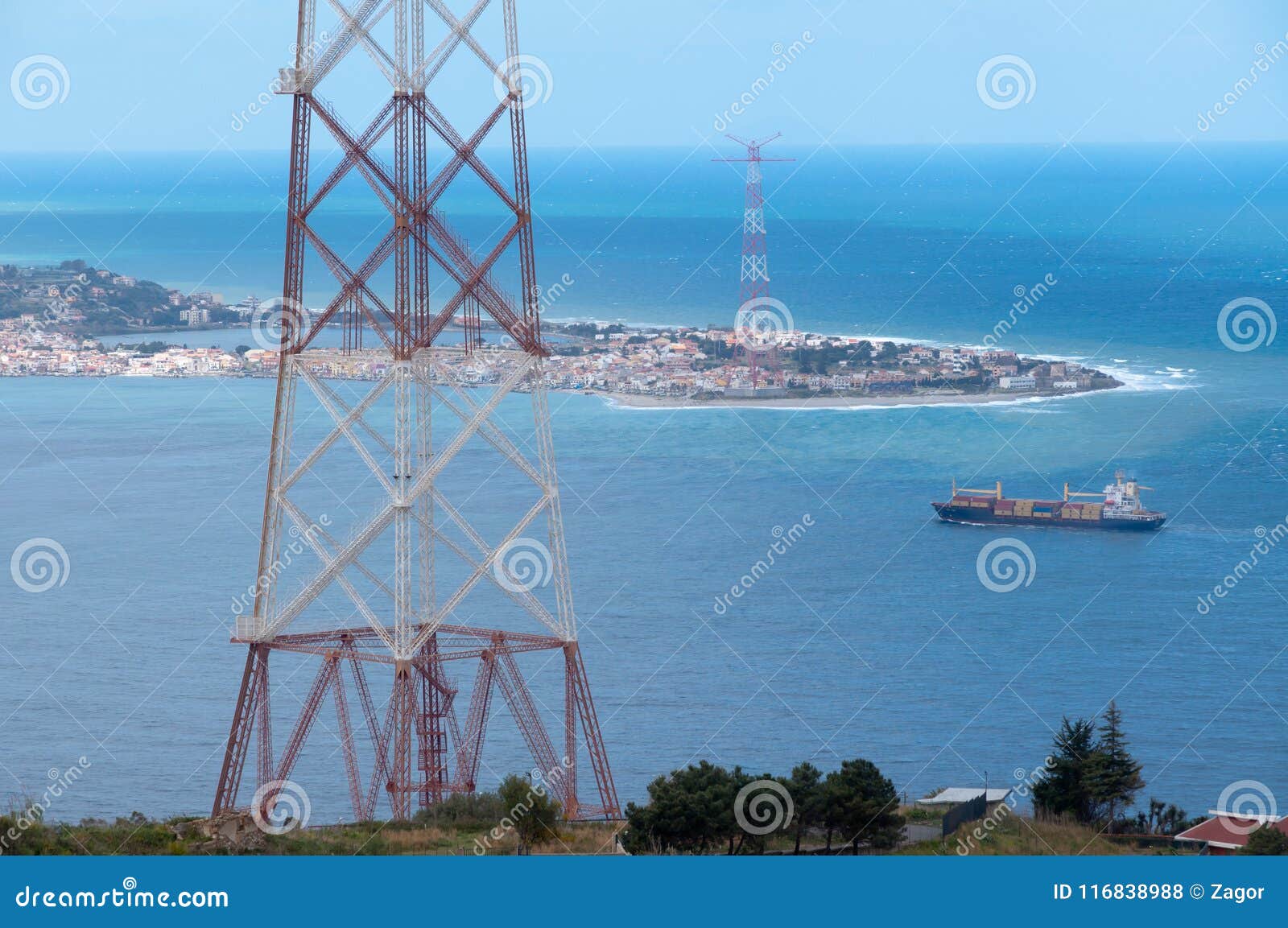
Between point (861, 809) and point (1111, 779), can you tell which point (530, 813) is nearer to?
point (861, 809)

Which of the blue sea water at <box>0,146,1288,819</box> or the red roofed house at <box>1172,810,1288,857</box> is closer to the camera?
the red roofed house at <box>1172,810,1288,857</box>

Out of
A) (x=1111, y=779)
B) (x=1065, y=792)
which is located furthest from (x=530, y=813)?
(x=1111, y=779)

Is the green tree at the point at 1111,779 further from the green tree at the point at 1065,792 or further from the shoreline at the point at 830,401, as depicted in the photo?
the shoreline at the point at 830,401

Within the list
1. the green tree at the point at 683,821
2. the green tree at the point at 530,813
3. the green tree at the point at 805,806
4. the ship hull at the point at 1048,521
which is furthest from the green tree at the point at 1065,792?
the ship hull at the point at 1048,521

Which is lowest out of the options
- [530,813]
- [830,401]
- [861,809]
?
[861,809]

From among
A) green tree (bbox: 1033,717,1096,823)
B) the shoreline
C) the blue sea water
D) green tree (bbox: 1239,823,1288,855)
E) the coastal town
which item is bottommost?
green tree (bbox: 1239,823,1288,855)

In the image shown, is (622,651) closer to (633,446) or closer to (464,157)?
(464,157)

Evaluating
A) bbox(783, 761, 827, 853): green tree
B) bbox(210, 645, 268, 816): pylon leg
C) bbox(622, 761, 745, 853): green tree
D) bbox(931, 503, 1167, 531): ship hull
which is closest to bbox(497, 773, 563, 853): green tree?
bbox(622, 761, 745, 853): green tree

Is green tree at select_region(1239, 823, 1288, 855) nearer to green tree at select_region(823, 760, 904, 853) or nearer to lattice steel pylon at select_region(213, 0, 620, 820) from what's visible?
green tree at select_region(823, 760, 904, 853)
